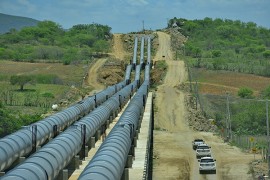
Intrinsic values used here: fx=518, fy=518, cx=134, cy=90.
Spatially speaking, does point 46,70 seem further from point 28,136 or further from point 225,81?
point 28,136

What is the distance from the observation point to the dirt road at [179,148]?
4453 cm

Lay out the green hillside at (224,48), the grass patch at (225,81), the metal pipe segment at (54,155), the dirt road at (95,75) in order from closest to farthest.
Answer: the metal pipe segment at (54,155)
the dirt road at (95,75)
the grass patch at (225,81)
the green hillside at (224,48)

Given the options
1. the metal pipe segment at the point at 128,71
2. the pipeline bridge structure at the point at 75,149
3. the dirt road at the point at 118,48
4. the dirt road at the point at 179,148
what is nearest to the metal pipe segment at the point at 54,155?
the pipeline bridge structure at the point at 75,149

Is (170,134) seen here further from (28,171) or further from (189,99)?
(28,171)

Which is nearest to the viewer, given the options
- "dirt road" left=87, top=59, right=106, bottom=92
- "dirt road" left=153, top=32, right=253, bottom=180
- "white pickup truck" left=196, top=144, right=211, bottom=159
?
"dirt road" left=153, top=32, right=253, bottom=180

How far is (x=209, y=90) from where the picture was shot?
310 feet

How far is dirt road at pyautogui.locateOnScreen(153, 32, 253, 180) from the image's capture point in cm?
4453

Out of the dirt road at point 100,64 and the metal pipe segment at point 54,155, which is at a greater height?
the dirt road at point 100,64

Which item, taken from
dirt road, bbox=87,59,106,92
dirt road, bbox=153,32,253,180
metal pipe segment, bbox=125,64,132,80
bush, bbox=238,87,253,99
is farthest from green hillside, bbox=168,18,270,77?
dirt road, bbox=153,32,253,180

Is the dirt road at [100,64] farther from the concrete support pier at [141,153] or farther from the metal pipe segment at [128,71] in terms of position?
the concrete support pier at [141,153]

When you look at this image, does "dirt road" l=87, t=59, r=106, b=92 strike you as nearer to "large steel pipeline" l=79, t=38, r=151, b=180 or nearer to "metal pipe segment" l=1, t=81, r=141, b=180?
"metal pipe segment" l=1, t=81, r=141, b=180

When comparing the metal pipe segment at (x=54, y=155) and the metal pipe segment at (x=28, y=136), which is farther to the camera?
the metal pipe segment at (x=28, y=136)

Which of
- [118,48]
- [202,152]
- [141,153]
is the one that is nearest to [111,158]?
[141,153]

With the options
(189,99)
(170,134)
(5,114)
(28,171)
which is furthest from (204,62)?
(28,171)
